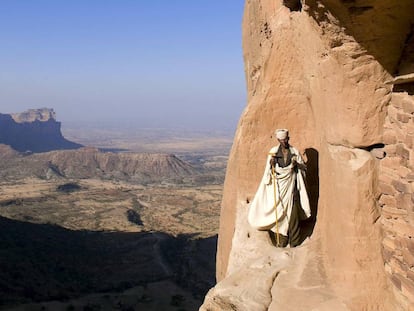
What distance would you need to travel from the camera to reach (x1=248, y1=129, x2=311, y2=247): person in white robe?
865 cm

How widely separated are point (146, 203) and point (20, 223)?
110 feet

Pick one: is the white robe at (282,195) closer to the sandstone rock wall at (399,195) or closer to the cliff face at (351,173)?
the cliff face at (351,173)

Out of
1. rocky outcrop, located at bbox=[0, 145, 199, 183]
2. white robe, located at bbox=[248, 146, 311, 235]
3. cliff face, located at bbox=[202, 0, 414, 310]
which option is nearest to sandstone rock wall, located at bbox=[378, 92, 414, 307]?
cliff face, located at bbox=[202, 0, 414, 310]

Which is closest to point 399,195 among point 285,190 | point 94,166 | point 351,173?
point 351,173

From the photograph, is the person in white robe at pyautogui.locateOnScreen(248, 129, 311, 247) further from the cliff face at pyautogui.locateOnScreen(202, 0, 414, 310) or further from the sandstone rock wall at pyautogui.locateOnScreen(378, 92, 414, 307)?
the sandstone rock wall at pyautogui.locateOnScreen(378, 92, 414, 307)

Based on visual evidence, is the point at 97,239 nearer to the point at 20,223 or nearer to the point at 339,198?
the point at 20,223

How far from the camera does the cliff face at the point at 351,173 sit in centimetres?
555

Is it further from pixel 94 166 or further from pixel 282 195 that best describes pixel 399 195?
pixel 94 166

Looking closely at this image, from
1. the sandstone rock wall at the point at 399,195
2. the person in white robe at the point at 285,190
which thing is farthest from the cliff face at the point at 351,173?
the person in white robe at the point at 285,190

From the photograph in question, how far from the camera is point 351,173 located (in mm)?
6344

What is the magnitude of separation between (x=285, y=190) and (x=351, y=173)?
244 cm

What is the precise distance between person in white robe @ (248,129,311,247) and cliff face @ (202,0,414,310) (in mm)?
438

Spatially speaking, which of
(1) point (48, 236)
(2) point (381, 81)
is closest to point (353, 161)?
(2) point (381, 81)

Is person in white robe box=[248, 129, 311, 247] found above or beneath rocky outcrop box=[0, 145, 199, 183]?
above
